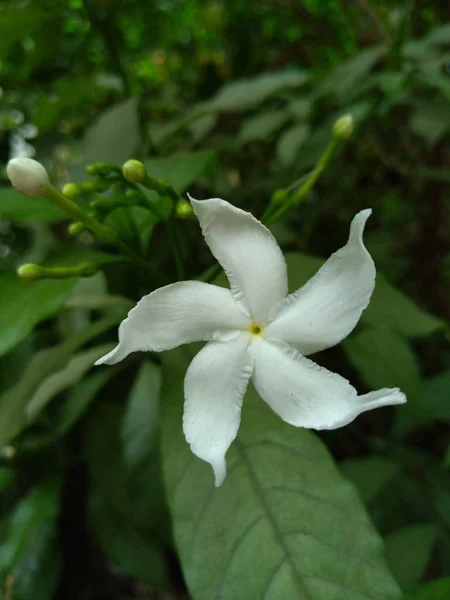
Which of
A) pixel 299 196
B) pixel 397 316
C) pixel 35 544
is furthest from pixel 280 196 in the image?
pixel 35 544

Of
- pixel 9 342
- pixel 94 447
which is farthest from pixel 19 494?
pixel 9 342

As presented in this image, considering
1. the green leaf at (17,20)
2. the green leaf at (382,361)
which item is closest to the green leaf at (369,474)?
the green leaf at (382,361)

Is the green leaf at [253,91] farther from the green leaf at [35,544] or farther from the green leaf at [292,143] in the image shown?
the green leaf at [35,544]

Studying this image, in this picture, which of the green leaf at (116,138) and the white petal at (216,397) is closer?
the white petal at (216,397)

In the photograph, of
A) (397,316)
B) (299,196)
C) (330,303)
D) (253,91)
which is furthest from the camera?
(253,91)

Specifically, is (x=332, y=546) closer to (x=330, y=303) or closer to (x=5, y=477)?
(x=330, y=303)

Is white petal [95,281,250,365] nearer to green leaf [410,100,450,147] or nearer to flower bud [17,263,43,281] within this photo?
flower bud [17,263,43,281]

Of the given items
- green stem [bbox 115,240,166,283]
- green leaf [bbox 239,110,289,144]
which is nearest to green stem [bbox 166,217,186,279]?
green stem [bbox 115,240,166,283]
